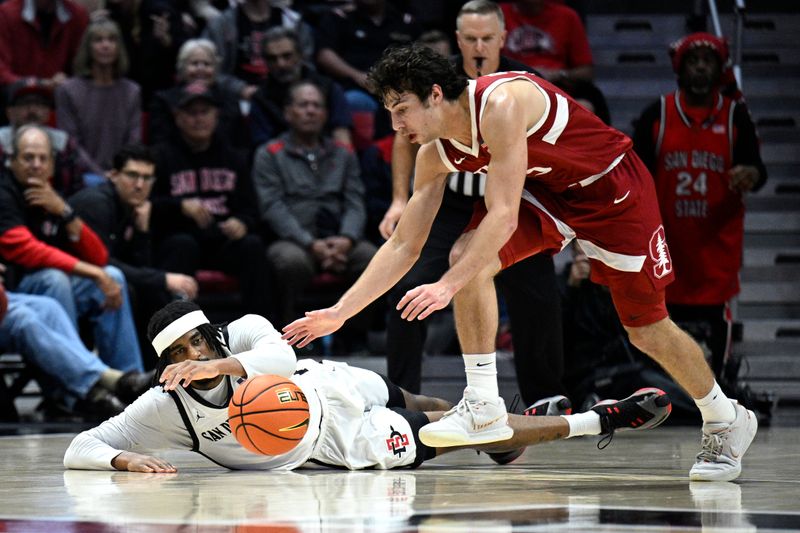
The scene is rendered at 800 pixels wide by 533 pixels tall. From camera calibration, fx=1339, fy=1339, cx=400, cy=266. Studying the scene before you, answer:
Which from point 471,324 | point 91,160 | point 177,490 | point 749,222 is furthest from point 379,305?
point 177,490

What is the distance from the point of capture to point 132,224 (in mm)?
8430

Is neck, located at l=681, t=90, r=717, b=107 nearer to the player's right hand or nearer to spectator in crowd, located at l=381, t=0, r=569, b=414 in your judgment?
spectator in crowd, located at l=381, t=0, r=569, b=414

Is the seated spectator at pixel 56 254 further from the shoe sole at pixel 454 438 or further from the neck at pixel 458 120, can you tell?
the neck at pixel 458 120

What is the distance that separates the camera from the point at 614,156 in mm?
4840

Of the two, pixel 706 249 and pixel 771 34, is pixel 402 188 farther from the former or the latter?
pixel 771 34

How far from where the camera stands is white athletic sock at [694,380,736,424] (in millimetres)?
4844

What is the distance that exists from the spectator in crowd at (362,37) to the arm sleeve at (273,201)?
125cm

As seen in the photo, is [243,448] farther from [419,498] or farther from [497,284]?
[497,284]

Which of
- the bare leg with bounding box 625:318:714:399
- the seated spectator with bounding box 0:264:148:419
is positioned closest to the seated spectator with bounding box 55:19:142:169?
the seated spectator with bounding box 0:264:148:419

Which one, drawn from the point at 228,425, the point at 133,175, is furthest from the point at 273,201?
the point at 228,425

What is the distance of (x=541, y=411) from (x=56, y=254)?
3.64m

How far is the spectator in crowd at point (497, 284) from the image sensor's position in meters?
5.94

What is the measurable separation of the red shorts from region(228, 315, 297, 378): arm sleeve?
81 centimetres

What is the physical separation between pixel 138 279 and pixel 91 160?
4.71 feet
